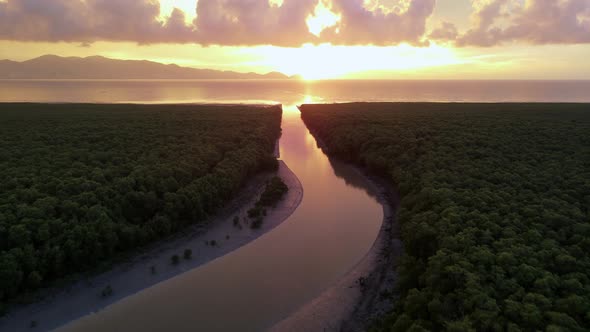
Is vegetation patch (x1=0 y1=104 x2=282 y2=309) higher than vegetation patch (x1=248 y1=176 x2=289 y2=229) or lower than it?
higher

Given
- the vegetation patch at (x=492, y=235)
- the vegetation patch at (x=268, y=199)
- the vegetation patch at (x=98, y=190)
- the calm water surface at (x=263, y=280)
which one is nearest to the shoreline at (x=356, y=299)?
the calm water surface at (x=263, y=280)

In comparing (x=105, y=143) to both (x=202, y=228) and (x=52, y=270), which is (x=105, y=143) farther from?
(x=52, y=270)

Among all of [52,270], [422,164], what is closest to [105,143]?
[52,270]

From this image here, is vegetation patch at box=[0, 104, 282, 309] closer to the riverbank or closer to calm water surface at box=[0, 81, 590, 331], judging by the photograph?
the riverbank

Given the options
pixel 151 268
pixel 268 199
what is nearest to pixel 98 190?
pixel 151 268

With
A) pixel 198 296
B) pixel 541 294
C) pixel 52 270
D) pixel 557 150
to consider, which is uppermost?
pixel 557 150

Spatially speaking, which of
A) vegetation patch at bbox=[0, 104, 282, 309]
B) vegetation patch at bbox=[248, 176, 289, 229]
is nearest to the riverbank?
vegetation patch at bbox=[248, 176, 289, 229]
